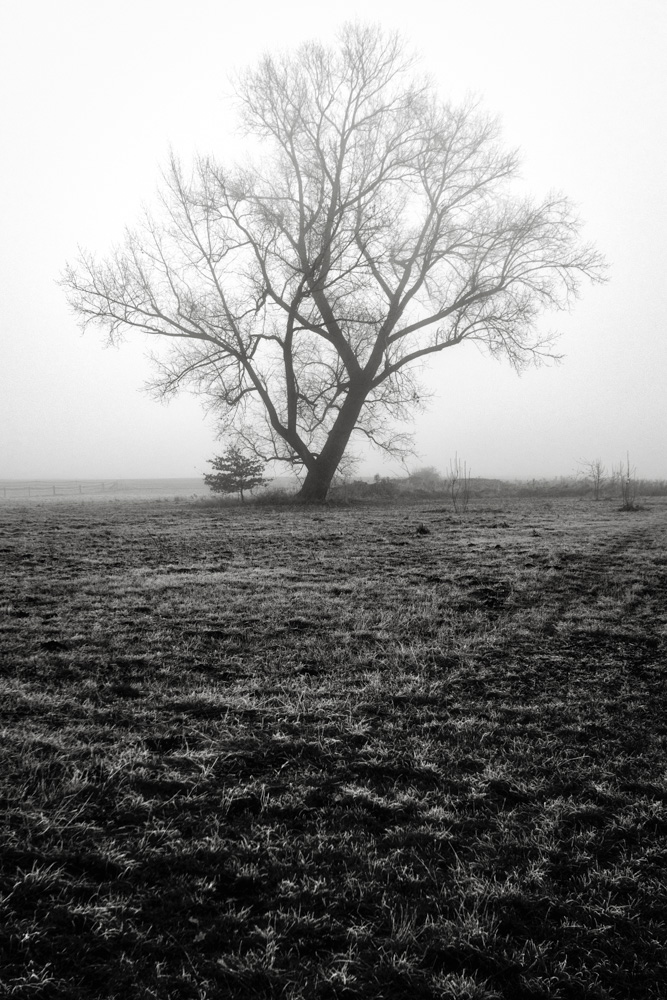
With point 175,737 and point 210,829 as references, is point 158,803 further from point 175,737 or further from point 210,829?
point 175,737

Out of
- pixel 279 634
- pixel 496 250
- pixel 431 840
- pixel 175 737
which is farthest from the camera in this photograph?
pixel 496 250

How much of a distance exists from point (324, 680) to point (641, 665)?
2.26 metres

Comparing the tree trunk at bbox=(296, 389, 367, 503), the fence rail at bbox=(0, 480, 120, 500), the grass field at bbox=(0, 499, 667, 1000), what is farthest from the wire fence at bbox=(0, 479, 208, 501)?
the grass field at bbox=(0, 499, 667, 1000)

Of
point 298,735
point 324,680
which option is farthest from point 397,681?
point 298,735

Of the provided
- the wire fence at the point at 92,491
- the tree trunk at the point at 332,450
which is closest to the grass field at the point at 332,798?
the tree trunk at the point at 332,450

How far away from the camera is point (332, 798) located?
7.64 feet

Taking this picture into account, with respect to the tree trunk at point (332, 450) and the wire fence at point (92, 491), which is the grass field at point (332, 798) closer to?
the tree trunk at point (332, 450)

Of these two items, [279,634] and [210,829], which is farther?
[279,634]

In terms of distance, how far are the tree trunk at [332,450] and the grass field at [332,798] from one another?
1407 cm

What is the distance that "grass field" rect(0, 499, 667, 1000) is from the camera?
5.12 ft

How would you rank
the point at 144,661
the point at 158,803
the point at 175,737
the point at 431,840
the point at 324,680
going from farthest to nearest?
1. the point at 144,661
2. the point at 324,680
3. the point at 175,737
4. the point at 158,803
5. the point at 431,840

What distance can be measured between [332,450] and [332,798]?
17.5 meters

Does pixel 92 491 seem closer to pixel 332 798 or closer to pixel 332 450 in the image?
pixel 332 450

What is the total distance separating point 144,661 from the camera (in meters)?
3.83
